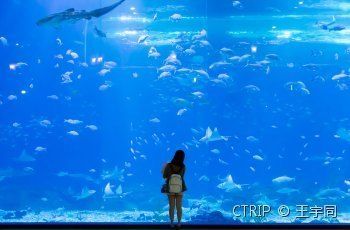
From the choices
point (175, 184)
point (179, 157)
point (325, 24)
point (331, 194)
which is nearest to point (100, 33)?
point (179, 157)

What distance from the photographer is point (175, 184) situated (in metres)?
7.19

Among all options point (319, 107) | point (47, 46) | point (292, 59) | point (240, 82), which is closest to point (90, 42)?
point (47, 46)

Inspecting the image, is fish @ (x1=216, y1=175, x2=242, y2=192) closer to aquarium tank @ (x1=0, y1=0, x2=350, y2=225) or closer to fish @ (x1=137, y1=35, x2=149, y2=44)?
aquarium tank @ (x1=0, y1=0, x2=350, y2=225)

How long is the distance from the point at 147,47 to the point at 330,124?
3945 millimetres

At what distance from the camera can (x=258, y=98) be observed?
9.03 meters

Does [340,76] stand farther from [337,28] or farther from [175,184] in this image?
[175,184]

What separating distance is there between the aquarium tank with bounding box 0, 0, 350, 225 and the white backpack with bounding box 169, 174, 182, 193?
1900 millimetres

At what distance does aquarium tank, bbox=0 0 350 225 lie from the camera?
8.99 metres

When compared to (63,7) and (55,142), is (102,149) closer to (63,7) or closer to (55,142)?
(55,142)

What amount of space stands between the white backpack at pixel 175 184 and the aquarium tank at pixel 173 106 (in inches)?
74.8

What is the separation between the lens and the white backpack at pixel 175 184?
7188mm

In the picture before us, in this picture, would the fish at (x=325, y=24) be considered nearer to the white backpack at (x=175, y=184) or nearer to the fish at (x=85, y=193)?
the white backpack at (x=175, y=184)

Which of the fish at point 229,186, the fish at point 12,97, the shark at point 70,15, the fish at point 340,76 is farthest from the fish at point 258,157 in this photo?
the fish at point 12,97

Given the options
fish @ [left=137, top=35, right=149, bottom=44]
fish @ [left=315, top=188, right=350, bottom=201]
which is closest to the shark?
fish @ [left=137, top=35, right=149, bottom=44]
